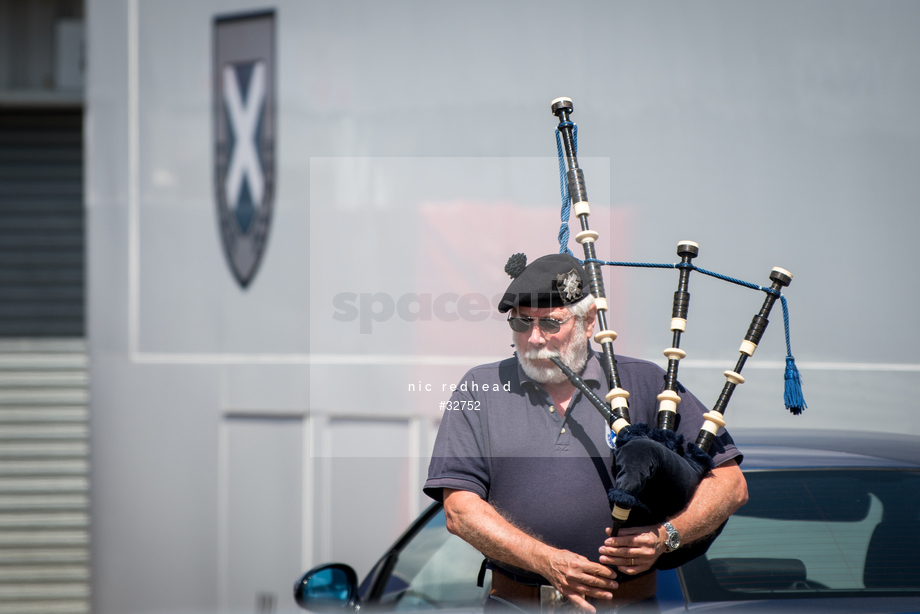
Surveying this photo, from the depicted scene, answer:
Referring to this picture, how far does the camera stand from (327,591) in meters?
2.10

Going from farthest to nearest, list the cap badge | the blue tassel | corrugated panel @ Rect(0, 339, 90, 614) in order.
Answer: corrugated panel @ Rect(0, 339, 90, 614)
the blue tassel
the cap badge

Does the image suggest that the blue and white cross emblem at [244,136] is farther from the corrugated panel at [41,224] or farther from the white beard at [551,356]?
the white beard at [551,356]

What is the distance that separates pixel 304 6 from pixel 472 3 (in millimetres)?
851

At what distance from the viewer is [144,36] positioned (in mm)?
3912

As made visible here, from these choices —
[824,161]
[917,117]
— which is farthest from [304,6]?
[917,117]

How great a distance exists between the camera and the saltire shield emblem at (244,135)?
376 centimetres

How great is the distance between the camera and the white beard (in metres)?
1.76

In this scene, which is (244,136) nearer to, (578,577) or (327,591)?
(327,591)

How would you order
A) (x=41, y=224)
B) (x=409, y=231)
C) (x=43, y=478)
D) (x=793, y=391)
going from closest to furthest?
(x=793, y=391), (x=409, y=231), (x=43, y=478), (x=41, y=224)

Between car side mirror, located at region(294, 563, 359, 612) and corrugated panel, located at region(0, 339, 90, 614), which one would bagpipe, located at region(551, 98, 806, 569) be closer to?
car side mirror, located at region(294, 563, 359, 612)

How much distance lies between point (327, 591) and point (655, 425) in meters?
1.05

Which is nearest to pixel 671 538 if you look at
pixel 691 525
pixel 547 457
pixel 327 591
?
pixel 691 525

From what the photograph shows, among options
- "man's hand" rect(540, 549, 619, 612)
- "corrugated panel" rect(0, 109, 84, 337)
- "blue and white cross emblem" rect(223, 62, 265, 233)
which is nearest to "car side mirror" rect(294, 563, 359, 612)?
"man's hand" rect(540, 549, 619, 612)

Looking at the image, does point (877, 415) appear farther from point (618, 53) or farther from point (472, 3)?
point (472, 3)
